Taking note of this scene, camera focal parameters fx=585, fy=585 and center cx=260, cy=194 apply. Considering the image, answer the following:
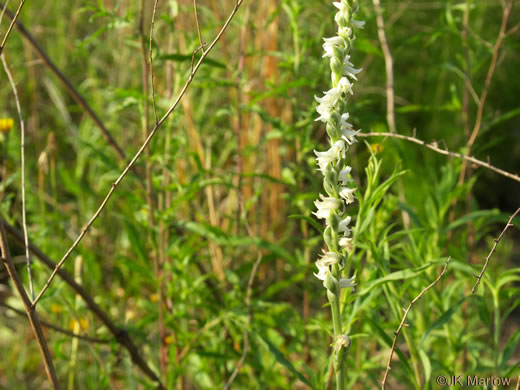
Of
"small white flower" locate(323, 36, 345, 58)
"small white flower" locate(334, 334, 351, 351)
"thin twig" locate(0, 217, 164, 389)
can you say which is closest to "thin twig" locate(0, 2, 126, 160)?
"thin twig" locate(0, 217, 164, 389)

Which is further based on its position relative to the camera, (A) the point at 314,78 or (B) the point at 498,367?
(A) the point at 314,78

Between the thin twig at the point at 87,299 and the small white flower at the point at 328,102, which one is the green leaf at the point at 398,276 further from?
the thin twig at the point at 87,299

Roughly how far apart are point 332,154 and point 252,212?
155 centimetres

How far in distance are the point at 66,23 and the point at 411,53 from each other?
2170 millimetres

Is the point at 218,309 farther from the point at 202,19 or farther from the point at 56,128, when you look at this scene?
the point at 56,128

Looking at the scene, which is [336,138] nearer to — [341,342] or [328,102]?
[328,102]

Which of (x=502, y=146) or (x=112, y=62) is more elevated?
(x=112, y=62)

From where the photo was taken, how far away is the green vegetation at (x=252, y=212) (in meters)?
1.51

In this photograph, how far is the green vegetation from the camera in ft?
4.96

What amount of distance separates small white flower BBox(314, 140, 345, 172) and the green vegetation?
0.20 metres

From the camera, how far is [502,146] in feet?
11.7

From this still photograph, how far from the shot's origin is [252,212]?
2469mm

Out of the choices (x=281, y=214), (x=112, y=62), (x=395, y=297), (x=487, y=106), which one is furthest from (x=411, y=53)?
(x=395, y=297)

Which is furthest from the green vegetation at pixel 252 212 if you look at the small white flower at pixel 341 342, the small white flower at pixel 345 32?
the small white flower at pixel 345 32
